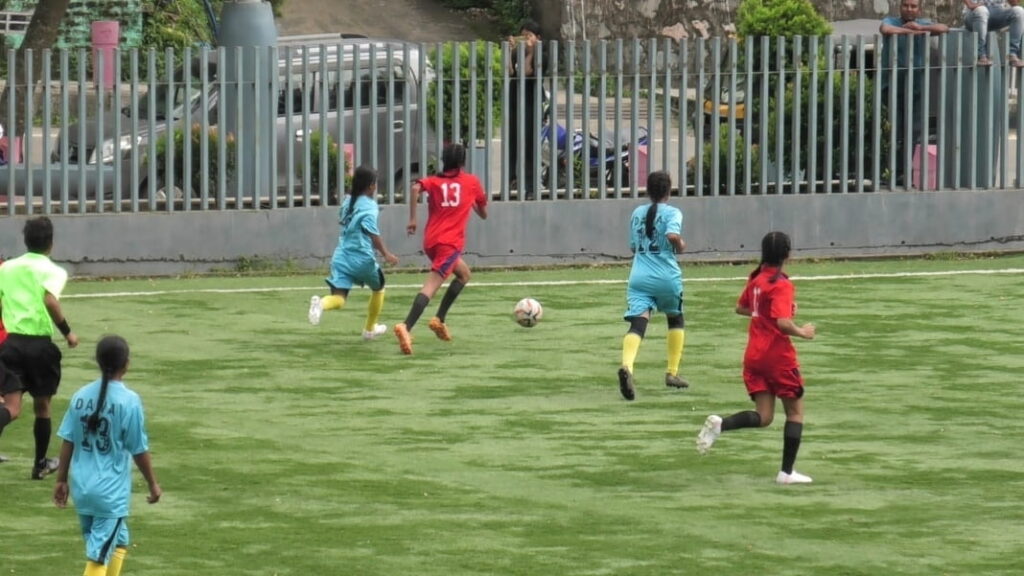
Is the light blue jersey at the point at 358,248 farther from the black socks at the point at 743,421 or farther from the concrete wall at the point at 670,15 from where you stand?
the concrete wall at the point at 670,15

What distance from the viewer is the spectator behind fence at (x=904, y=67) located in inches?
978

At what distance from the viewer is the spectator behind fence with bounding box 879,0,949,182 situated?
24844 millimetres

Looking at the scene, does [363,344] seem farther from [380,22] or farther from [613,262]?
[380,22]

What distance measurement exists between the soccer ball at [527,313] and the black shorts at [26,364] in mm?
6780

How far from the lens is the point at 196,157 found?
23.3 m

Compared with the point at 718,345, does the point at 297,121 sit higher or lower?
higher

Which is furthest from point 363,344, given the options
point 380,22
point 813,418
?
point 380,22

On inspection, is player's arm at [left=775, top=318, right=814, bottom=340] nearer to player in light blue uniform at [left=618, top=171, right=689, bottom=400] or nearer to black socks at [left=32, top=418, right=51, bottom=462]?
player in light blue uniform at [left=618, top=171, right=689, bottom=400]

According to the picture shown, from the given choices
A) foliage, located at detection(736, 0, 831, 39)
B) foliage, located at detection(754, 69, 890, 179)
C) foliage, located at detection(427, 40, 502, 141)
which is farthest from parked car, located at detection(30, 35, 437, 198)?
foliage, located at detection(736, 0, 831, 39)

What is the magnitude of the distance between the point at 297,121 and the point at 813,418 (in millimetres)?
10145

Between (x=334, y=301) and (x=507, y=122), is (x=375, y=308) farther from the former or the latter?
(x=507, y=122)

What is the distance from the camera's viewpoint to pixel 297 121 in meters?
23.5

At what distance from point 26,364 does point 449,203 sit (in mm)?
6188

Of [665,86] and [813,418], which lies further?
[665,86]
